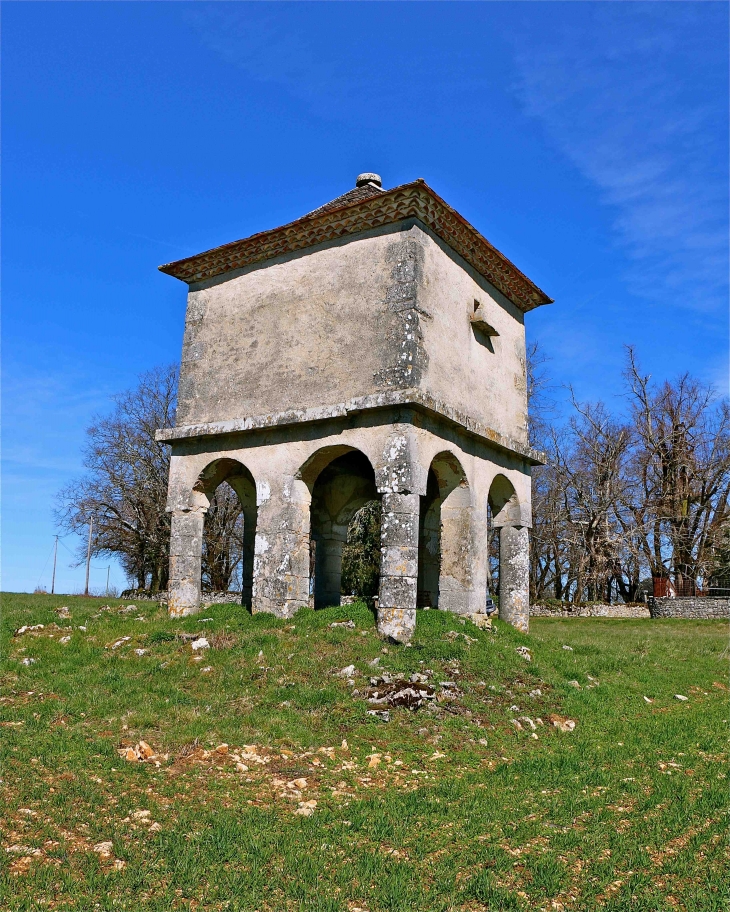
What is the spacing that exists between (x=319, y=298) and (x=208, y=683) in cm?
663

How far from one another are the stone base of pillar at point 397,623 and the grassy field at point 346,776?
0.30m

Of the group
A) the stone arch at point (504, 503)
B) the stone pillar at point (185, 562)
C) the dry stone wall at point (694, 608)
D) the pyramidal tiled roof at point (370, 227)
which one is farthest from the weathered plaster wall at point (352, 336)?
the dry stone wall at point (694, 608)

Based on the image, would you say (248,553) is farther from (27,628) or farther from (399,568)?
(399,568)

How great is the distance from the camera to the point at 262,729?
8.01 m

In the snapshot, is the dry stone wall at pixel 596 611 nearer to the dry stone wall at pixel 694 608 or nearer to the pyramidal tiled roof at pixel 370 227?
the dry stone wall at pixel 694 608

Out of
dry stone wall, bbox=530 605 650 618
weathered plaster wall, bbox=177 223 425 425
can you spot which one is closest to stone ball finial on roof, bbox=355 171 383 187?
weathered plaster wall, bbox=177 223 425 425

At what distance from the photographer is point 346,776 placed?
23.1ft

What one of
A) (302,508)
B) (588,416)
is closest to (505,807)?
(302,508)

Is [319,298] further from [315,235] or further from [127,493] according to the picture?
[127,493]

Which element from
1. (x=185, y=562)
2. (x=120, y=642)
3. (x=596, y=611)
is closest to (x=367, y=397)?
(x=185, y=562)

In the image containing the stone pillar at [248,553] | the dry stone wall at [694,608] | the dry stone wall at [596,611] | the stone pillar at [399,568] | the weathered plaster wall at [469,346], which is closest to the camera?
the stone pillar at [399,568]

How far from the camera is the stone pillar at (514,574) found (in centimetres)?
1459

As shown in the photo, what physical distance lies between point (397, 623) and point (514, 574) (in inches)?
173

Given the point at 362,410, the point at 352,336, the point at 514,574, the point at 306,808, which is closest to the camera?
the point at 306,808
